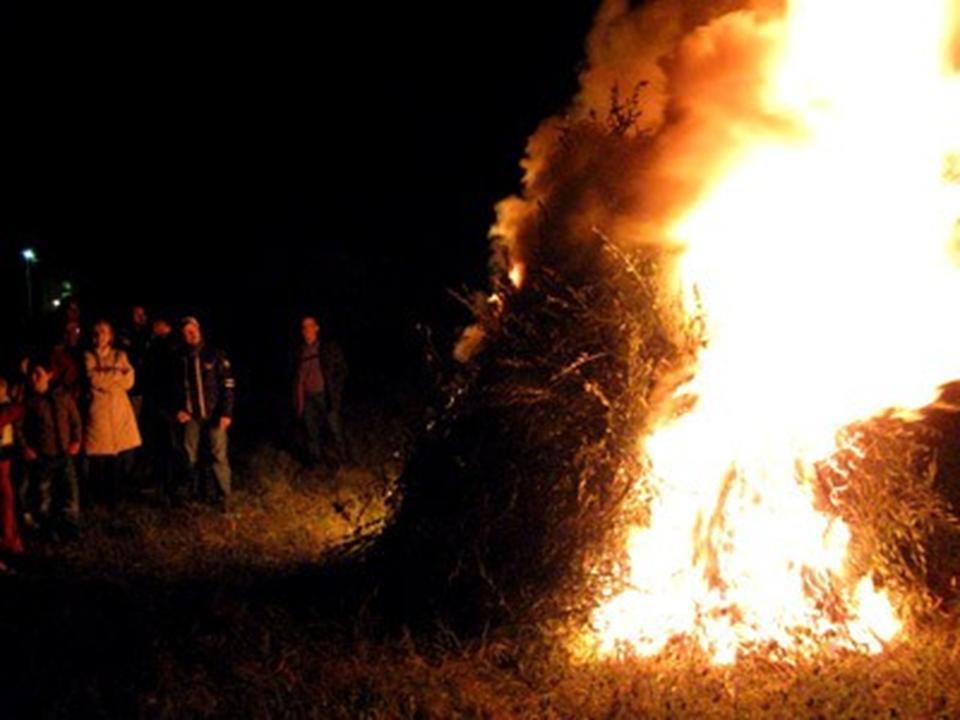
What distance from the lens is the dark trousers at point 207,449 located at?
10703 millimetres

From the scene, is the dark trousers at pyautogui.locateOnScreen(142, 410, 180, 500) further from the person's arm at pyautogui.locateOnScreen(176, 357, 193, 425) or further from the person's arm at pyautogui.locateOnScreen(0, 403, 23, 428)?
the person's arm at pyautogui.locateOnScreen(0, 403, 23, 428)

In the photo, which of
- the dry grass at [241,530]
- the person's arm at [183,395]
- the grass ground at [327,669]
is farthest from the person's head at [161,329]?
the grass ground at [327,669]

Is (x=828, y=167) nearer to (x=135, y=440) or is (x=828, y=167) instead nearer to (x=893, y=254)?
(x=893, y=254)

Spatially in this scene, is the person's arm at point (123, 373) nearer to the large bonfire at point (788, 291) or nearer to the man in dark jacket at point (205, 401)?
the man in dark jacket at point (205, 401)

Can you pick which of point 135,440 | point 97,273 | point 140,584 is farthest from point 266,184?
point 140,584

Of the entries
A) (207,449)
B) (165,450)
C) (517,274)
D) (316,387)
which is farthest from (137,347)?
(517,274)

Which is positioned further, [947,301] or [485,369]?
[485,369]

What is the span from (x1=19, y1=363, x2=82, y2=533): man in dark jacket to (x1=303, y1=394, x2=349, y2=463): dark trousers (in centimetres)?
345

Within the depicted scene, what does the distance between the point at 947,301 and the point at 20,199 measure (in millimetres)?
26277

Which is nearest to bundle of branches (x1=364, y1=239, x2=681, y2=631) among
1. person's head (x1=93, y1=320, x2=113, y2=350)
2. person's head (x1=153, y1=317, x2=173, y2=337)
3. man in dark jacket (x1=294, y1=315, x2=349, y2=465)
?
person's head (x1=93, y1=320, x2=113, y2=350)

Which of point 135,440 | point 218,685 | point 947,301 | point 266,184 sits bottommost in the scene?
point 218,685

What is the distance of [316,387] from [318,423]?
0.47 metres

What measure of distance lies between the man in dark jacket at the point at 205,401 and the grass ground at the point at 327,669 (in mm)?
2744

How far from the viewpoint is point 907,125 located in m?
6.40
